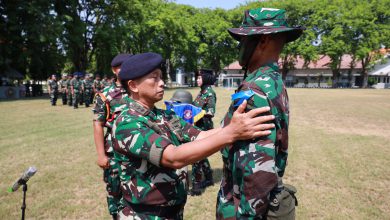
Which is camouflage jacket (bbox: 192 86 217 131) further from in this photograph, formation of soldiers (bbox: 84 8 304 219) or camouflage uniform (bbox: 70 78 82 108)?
camouflage uniform (bbox: 70 78 82 108)

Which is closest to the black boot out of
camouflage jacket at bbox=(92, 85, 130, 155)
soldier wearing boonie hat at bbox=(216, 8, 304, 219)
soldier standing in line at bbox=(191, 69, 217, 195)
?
soldier standing in line at bbox=(191, 69, 217, 195)

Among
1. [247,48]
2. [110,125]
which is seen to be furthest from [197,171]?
[247,48]

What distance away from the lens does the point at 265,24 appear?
193 cm

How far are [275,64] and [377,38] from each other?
57.0m

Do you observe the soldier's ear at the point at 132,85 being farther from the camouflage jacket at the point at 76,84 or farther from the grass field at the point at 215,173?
the camouflage jacket at the point at 76,84

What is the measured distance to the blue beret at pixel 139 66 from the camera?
2207 mm

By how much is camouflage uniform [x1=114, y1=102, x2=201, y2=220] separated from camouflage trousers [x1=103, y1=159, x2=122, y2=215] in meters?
1.18

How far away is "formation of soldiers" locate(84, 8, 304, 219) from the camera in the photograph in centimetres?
173

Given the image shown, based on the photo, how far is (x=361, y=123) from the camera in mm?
12820

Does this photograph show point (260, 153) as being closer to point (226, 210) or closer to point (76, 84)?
point (226, 210)

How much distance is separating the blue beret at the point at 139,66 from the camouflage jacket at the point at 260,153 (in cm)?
70

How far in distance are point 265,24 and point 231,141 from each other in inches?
32.0

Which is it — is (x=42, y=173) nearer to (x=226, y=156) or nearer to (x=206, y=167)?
(x=206, y=167)

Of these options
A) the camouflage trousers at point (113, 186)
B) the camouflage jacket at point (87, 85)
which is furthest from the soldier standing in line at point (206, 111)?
the camouflage jacket at point (87, 85)
